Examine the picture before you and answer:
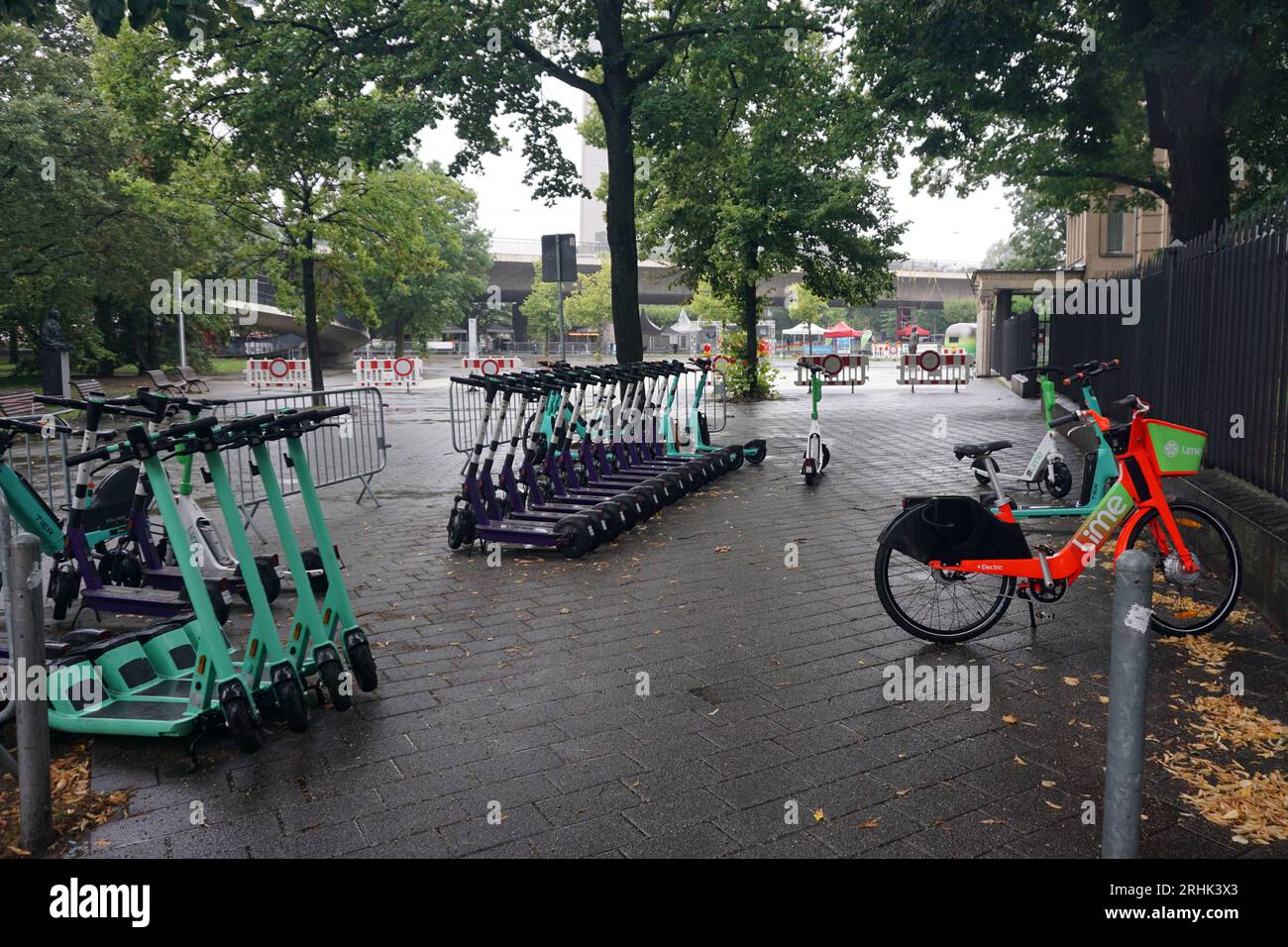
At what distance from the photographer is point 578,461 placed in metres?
10.0

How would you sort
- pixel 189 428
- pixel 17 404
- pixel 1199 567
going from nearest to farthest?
pixel 189 428 < pixel 1199 567 < pixel 17 404

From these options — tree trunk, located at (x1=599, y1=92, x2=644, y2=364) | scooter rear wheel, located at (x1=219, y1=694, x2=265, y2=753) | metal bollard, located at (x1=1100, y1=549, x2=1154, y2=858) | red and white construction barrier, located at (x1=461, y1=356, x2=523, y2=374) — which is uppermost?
tree trunk, located at (x1=599, y1=92, x2=644, y2=364)

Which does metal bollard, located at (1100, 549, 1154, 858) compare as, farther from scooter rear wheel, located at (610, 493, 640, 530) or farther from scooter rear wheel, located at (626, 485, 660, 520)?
scooter rear wheel, located at (626, 485, 660, 520)

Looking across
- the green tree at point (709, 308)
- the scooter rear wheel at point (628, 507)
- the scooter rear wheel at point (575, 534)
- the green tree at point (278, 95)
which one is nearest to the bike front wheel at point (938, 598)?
the scooter rear wheel at point (575, 534)

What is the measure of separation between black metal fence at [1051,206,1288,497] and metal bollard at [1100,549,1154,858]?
4.12m

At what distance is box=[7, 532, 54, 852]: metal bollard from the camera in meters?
3.40

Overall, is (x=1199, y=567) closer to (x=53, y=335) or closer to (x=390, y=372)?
(x=53, y=335)

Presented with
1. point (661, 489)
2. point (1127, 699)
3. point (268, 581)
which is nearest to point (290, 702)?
point (268, 581)

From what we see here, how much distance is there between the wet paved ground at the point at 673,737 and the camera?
3.43 metres

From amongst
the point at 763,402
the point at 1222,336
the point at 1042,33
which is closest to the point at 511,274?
the point at 763,402

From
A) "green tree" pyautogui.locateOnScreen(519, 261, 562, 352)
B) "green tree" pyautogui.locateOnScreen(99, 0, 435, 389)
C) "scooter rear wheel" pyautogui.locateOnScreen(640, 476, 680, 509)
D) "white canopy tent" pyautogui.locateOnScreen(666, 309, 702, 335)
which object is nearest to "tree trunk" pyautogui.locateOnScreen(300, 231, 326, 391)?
"green tree" pyautogui.locateOnScreen(99, 0, 435, 389)

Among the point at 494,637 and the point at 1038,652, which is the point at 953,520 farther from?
the point at 494,637

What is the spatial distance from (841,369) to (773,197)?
30.5 feet
